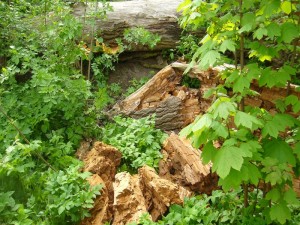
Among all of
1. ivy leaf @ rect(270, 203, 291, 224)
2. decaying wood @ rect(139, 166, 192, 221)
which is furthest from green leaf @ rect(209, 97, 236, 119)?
decaying wood @ rect(139, 166, 192, 221)

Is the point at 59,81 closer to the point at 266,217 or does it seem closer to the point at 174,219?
the point at 174,219

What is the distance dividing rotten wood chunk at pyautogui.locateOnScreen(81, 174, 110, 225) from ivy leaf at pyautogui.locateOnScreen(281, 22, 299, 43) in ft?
6.99

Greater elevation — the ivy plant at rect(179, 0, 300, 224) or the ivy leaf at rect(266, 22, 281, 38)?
the ivy leaf at rect(266, 22, 281, 38)

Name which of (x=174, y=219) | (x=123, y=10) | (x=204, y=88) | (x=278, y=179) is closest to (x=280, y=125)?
(x=278, y=179)

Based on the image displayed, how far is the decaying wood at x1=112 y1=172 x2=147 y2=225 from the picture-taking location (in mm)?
3309

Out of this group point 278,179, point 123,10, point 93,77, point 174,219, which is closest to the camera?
Result: point 278,179

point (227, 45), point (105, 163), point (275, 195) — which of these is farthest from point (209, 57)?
point (105, 163)

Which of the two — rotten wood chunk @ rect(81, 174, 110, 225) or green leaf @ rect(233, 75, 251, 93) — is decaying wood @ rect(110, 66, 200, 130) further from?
green leaf @ rect(233, 75, 251, 93)

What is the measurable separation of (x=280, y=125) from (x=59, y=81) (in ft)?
9.56

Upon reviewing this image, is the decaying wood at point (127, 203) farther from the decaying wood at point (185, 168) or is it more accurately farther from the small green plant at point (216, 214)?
the decaying wood at point (185, 168)

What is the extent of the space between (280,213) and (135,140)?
2358 mm

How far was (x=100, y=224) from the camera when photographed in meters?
3.31

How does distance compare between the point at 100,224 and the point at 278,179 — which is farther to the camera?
the point at 100,224

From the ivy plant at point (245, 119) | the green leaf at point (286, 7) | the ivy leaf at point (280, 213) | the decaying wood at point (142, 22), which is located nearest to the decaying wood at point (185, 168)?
the ivy plant at point (245, 119)
